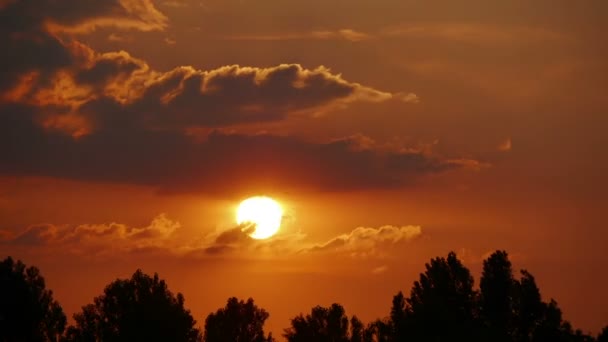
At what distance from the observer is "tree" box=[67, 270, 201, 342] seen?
4070 inches

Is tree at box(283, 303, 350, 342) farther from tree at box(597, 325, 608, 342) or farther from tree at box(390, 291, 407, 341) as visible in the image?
tree at box(597, 325, 608, 342)

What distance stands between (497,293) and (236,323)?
51.5m

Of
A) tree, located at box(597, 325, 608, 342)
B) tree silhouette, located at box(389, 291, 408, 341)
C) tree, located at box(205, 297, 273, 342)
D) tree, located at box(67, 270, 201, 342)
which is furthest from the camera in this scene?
tree, located at box(205, 297, 273, 342)

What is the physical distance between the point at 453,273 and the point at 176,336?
34079 millimetres

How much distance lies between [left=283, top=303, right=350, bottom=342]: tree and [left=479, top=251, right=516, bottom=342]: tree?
37892mm

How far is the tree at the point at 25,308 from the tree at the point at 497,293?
4580 cm

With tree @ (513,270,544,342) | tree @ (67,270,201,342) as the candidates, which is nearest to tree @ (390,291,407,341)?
tree @ (513,270,544,342)

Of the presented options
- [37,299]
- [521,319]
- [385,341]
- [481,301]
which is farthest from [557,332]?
[37,299]

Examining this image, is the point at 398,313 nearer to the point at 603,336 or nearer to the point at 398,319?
the point at 398,319

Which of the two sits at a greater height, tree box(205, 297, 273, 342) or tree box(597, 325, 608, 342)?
tree box(205, 297, 273, 342)

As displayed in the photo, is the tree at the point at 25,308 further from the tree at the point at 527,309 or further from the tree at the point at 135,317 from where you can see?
the tree at the point at 527,309

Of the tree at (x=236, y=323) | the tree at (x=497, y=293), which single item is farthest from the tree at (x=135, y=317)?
the tree at (x=497, y=293)

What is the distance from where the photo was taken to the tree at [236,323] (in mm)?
127438

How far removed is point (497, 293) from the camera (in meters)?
87.8
